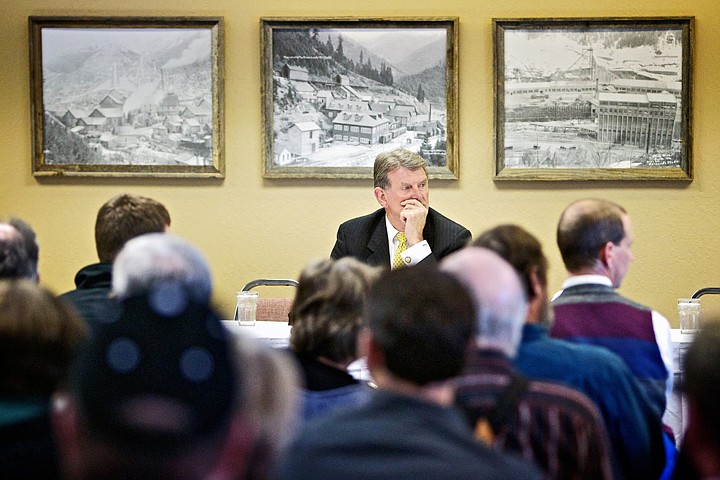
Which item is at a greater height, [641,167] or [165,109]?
[165,109]

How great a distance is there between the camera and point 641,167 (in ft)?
16.2

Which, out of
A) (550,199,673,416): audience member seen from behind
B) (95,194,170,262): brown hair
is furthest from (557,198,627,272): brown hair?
(95,194,170,262): brown hair

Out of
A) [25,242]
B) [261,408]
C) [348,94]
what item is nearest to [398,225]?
[348,94]

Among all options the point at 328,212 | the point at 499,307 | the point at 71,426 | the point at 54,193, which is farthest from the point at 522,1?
the point at 71,426

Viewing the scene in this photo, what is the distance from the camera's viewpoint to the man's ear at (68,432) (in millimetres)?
1135

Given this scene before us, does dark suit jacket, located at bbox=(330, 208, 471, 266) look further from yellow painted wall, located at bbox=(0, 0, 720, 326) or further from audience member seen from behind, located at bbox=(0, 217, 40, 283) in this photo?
audience member seen from behind, located at bbox=(0, 217, 40, 283)

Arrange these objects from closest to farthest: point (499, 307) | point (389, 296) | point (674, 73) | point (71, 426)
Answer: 1. point (71, 426)
2. point (389, 296)
3. point (499, 307)
4. point (674, 73)

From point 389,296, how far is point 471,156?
11.8 ft

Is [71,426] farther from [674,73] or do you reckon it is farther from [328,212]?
[674,73]

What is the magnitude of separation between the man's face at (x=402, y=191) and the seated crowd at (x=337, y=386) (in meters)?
2.21

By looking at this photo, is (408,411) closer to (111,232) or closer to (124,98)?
(111,232)

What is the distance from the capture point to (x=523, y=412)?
5.53 ft

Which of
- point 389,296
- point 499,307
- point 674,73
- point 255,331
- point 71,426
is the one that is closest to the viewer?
point 71,426

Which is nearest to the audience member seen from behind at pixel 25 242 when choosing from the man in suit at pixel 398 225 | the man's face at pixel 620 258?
the man's face at pixel 620 258
